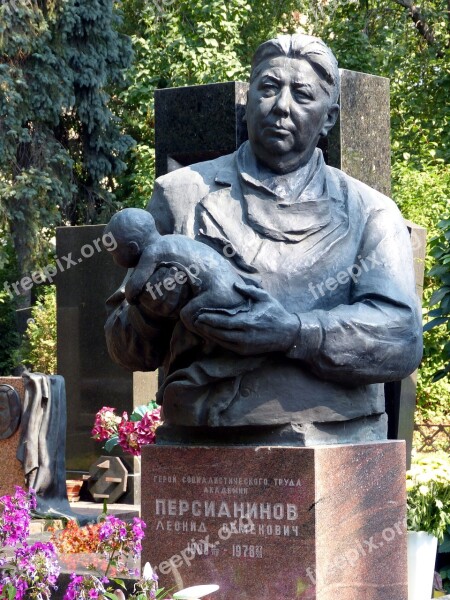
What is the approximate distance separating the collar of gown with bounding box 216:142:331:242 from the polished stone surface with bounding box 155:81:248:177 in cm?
246

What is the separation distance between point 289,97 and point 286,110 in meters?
0.06

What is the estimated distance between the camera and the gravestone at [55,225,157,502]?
12.7 meters

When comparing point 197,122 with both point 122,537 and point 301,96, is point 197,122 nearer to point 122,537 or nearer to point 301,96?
point 301,96

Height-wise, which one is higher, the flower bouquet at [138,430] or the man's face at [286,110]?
the man's face at [286,110]

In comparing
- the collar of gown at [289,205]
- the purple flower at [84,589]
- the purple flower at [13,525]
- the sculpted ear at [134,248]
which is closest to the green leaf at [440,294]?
the collar of gown at [289,205]

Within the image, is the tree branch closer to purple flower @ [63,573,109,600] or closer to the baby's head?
the baby's head

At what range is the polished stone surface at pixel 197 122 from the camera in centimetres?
758

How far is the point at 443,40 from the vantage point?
21906 millimetres

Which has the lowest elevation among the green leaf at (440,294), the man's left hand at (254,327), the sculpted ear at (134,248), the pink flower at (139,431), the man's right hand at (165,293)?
the pink flower at (139,431)

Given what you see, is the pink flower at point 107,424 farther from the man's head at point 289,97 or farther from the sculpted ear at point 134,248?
the sculpted ear at point 134,248

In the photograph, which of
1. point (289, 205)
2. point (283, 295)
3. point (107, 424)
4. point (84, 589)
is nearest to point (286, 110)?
point (289, 205)

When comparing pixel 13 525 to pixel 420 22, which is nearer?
pixel 13 525

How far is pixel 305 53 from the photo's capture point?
186 inches

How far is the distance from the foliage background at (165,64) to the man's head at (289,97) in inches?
529
